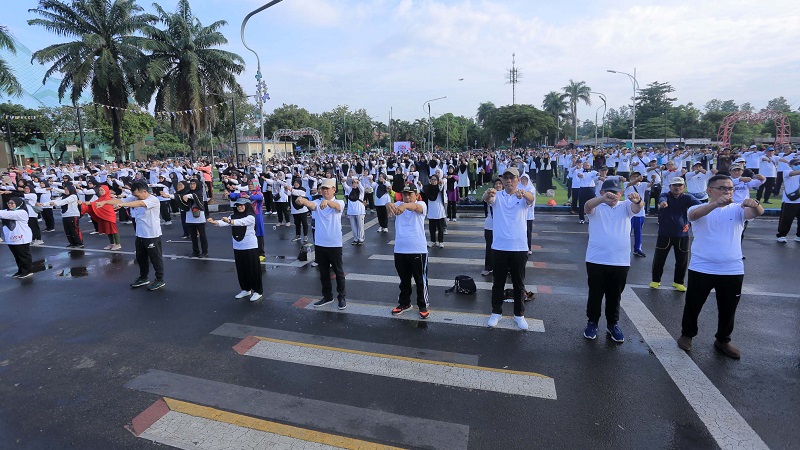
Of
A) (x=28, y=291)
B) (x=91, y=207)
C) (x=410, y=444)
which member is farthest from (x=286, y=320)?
(x=91, y=207)

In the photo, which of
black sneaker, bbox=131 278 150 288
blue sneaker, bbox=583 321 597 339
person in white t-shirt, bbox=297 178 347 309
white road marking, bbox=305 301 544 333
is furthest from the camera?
black sneaker, bbox=131 278 150 288

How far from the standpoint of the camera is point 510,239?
543 cm

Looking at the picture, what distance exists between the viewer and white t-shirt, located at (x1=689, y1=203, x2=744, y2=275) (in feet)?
14.9

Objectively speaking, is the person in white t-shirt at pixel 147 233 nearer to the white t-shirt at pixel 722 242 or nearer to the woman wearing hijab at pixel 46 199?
the woman wearing hijab at pixel 46 199

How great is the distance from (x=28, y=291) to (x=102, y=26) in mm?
26561

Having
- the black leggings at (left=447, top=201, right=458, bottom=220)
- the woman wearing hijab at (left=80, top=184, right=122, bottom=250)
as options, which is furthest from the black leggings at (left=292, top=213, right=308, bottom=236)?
the black leggings at (left=447, top=201, right=458, bottom=220)

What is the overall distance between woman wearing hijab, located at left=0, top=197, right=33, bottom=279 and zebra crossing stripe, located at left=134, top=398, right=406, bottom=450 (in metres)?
7.18

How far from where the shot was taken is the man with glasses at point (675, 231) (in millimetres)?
6840

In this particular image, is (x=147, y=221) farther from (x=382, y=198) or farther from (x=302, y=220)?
(x=382, y=198)

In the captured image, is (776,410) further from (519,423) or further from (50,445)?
(50,445)

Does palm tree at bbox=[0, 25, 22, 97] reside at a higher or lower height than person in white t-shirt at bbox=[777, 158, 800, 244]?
higher

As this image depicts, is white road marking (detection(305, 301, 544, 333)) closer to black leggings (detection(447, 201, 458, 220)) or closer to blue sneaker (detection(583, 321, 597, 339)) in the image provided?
blue sneaker (detection(583, 321, 597, 339))

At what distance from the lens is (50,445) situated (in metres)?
3.55

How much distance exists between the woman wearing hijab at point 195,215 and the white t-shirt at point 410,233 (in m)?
5.43
